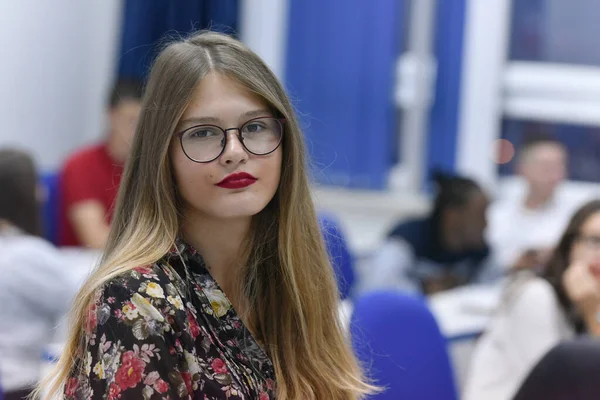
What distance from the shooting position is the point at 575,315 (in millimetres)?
2730

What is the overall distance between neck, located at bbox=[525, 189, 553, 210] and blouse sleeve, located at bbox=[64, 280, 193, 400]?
419 centimetres

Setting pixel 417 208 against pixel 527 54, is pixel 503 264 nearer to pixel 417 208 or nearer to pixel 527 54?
pixel 417 208

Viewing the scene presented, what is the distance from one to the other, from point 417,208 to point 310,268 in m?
4.33

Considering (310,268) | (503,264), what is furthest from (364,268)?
(310,268)

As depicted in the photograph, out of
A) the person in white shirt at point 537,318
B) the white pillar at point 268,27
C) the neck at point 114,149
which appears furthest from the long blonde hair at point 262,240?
the white pillar at point 268,27

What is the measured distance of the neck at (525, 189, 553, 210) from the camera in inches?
206

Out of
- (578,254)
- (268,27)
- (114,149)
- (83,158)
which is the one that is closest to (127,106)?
(114,149)

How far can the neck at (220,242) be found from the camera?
1.44m

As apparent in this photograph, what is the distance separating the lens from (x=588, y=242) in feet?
9.36

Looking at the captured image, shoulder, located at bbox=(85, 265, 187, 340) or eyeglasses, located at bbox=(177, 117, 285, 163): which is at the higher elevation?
eyeglasses, located at bbox=(177, 117, 285, 163)

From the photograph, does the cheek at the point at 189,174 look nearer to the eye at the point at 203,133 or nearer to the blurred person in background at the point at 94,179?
the eye at the point at 203,133

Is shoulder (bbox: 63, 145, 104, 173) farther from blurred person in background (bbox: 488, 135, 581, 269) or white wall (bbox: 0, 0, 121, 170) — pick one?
blurred person in background (bbox: 488, 135, 581, 269)

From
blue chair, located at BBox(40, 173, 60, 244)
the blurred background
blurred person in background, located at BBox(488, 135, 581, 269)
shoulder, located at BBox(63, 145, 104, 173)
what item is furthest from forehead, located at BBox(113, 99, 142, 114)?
blurred person in background, located at BBox(488, 135, 581, 269)

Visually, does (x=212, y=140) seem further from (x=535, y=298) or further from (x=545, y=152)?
(x=545, y=152)
